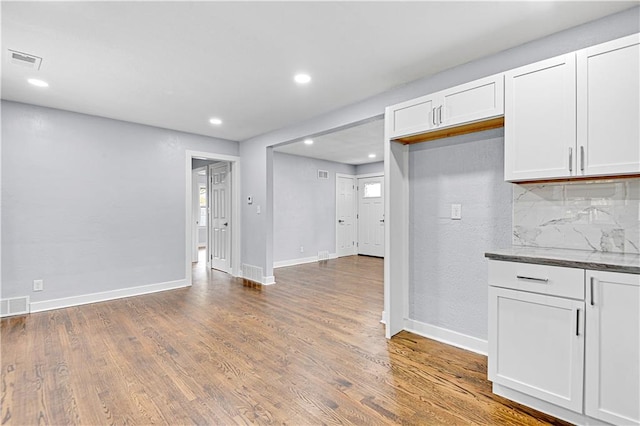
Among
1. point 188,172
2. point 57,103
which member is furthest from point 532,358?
point 57,103

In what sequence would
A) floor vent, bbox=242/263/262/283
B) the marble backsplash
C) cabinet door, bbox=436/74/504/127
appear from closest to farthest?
the marble backsplash, cabinet door, bbox=436/74/504/127, floor vent, bbox=242/263/262/283

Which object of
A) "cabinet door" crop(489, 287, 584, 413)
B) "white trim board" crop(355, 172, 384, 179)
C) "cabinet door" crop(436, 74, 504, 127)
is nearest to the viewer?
"cabinet door" crop(489, 287, 584, 413)

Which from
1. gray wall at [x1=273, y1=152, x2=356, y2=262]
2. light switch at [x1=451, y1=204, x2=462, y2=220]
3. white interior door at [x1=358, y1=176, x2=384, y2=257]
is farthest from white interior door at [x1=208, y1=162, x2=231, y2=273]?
light switch at [x1=451, y1=204, x2=462, y2=220]

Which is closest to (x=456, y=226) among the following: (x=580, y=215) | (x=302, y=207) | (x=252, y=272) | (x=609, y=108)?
(x=580, y=215)

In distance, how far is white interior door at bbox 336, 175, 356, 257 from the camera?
805cm

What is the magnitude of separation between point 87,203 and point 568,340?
203 inches

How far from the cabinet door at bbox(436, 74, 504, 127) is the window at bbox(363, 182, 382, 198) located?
566cm

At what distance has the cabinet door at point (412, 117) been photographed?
269 centimetres

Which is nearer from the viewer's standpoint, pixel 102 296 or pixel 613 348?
pixel 613 348

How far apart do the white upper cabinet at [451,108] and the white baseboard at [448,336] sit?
182 cm

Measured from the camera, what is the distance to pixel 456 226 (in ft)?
9.36

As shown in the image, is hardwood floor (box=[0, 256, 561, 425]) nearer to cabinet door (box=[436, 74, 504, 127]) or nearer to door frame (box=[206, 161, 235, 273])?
cabinet door (box=[436, 74, 504, 127])

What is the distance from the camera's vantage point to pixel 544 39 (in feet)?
7.53

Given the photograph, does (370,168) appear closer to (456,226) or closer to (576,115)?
(456,226)
